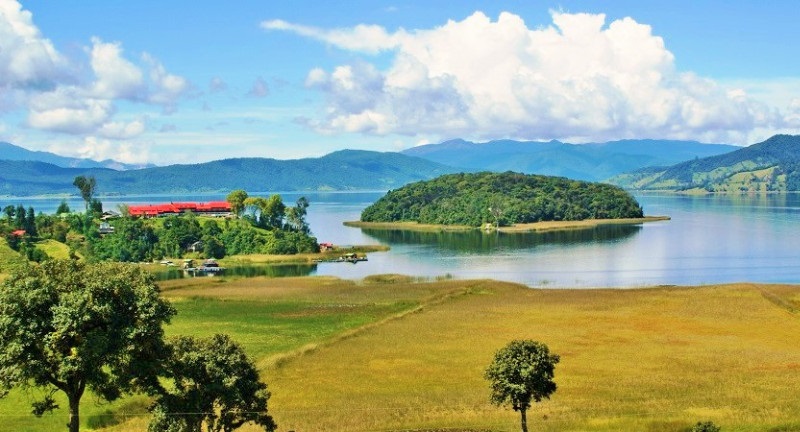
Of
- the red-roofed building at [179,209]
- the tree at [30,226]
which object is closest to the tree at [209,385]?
the tree at [30,226]

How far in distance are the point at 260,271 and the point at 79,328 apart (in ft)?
350

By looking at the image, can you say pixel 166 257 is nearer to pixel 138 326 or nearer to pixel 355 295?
pixel 355 295

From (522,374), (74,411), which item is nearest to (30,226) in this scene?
(74,411)

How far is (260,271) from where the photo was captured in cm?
13588

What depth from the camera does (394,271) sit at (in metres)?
128

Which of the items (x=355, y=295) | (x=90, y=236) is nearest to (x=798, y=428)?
(x=355, y=295)

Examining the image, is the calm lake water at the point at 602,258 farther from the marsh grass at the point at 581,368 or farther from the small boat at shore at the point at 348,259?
the marsh grass at the point at 581,368

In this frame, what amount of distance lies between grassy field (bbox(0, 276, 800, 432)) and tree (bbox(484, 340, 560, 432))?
411cm

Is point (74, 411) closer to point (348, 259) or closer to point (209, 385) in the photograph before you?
point (209, 385)

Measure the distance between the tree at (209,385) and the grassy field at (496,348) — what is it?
289 inches

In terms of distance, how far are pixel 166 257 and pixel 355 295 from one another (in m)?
69.6

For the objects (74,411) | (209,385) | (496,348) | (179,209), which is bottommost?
(496,348)

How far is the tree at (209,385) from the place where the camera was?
32.6 metres

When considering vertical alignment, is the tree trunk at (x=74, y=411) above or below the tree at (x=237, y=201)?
below
